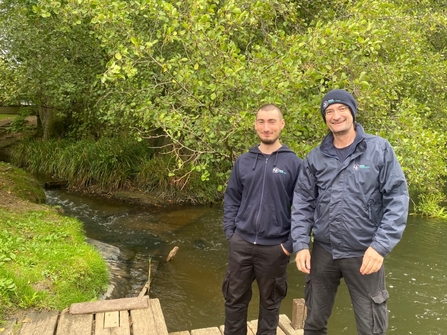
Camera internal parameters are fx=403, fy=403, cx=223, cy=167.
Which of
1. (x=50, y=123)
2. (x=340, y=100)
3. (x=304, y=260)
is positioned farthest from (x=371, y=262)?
(x=50, y=123)

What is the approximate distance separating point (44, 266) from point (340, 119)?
161 inches

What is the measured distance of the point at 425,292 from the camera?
22.2 feet

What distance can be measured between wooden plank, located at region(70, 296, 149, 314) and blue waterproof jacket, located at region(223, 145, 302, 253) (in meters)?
1.61

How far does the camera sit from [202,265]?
24.5 feet

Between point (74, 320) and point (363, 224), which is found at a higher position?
point (363, 224)

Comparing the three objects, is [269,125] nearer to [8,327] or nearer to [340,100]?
[340,100]

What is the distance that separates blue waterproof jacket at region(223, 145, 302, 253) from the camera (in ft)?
10.7

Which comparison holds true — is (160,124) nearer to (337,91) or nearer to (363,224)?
(337,91)

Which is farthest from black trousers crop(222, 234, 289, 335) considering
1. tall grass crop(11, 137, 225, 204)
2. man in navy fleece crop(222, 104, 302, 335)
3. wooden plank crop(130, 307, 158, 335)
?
tall grass crop(11, 137, 225, 204)

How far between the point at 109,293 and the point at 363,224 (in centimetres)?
396

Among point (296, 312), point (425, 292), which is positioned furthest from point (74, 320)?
point (425, 292)

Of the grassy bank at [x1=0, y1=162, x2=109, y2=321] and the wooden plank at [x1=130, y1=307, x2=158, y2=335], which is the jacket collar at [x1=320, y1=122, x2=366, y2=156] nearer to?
the wooden plank at [x1=130, y1=307, x2=158, y2=335]

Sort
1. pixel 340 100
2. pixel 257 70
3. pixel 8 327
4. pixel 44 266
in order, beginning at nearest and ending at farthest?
pixel 340 100
pixel 8 327
pixel 257 70
pixel 44 266

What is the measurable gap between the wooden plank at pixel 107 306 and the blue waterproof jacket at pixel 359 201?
219 cm
